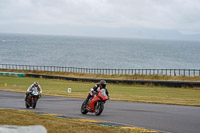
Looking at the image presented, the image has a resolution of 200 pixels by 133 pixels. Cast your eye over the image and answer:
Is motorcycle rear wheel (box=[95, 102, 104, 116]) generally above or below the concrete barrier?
below

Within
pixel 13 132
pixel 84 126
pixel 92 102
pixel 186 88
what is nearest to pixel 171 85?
A: pixel 186 88

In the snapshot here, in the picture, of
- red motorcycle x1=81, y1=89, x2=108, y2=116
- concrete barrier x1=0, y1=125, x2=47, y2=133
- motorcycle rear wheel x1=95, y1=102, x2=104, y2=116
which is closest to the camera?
concrete barrier x1=0, y1=125, x2=47, y2=133

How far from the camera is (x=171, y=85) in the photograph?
3634cm

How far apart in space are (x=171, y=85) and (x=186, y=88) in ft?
5.35

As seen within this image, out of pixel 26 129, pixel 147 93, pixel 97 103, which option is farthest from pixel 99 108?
pixel 147 93

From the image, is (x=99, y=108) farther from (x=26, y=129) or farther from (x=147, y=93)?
(x=147, y=93)

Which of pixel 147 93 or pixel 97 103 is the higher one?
pixel 97 103

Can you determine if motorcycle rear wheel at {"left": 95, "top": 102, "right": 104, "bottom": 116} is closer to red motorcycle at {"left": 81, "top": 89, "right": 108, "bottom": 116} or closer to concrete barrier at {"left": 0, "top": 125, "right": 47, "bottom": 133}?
red motorcycle at {"left": 81, "top": 89, "right": 108, "bottom": 116}

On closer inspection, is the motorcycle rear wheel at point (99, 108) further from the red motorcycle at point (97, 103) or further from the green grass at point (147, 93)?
the green grass at point (147, 93)

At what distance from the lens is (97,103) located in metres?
16.1

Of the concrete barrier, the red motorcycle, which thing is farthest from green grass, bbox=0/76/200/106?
the concrete barrier

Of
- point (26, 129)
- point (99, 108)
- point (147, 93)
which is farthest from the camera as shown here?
point (147, 93)

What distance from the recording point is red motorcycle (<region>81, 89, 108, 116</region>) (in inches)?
615

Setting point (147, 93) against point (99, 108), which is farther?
point (147, 93)
